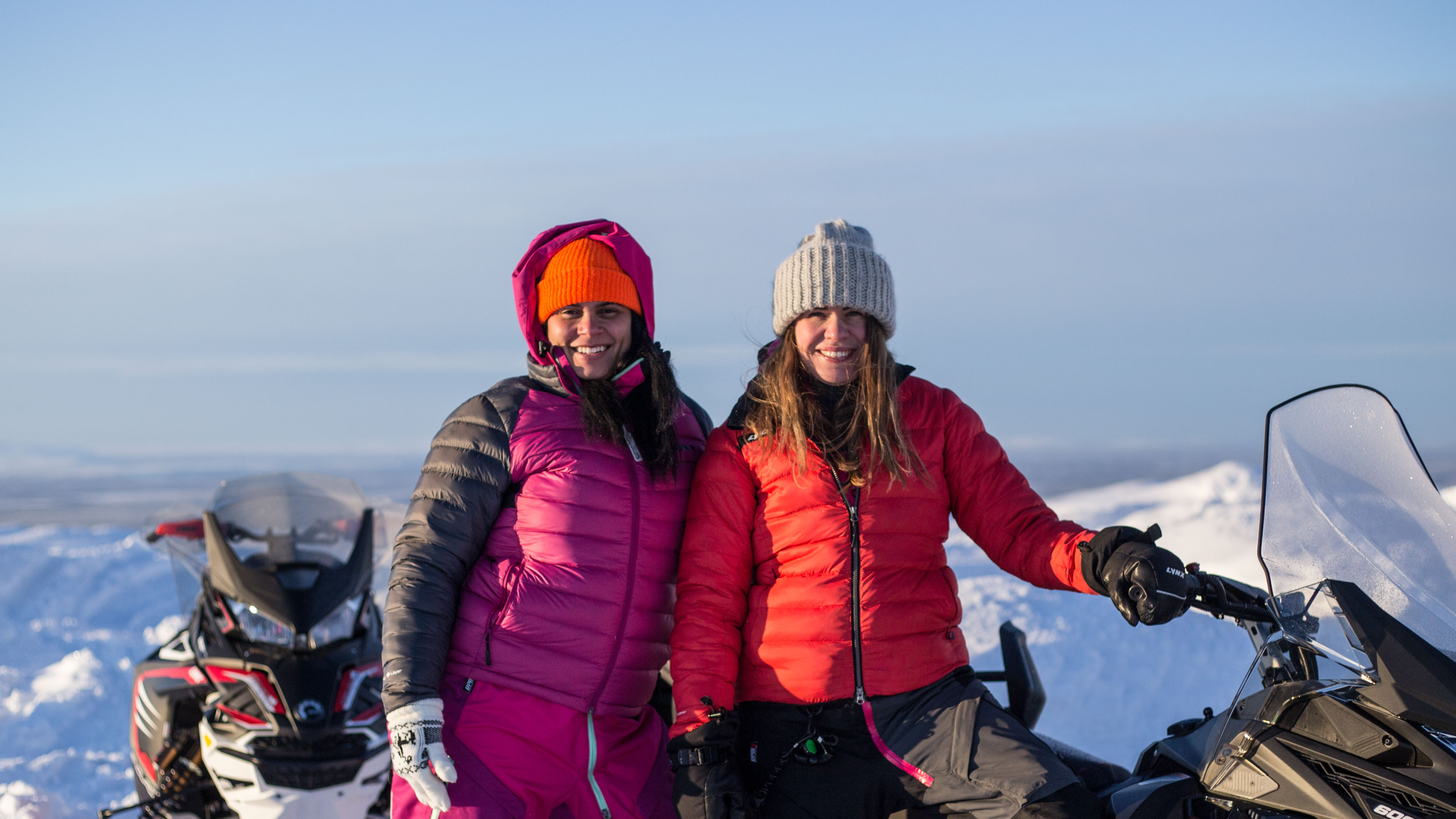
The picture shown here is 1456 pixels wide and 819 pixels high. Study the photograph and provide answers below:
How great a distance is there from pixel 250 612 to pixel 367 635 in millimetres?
397

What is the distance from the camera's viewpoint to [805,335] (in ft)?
8.87

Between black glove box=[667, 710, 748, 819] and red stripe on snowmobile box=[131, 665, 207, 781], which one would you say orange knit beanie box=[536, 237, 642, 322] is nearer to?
black glove box=[667, 710, 748, 819]

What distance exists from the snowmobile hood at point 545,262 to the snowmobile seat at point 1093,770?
1577 mm

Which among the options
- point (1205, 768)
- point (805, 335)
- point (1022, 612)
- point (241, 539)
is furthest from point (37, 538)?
point (1205, 768)

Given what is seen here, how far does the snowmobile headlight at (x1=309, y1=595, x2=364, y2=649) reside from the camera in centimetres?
349

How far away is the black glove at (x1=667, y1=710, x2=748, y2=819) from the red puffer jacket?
5 centimetres

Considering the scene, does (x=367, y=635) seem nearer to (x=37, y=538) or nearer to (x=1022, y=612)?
(x=1022, y=612)

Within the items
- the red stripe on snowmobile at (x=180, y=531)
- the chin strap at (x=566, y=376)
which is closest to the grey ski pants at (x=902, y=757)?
the chin strap at (x=566, y=376)

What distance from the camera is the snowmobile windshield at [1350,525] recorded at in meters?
1.97

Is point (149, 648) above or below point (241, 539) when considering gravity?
below

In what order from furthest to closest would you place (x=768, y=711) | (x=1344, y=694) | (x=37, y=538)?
(x=37, y=538) → (x=768, y=711) → (x=1344, y=694)

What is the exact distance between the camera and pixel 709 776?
90.0 inches

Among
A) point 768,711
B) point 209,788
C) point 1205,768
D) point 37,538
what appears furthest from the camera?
point 37,538

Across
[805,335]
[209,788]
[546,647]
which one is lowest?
[209,788]
